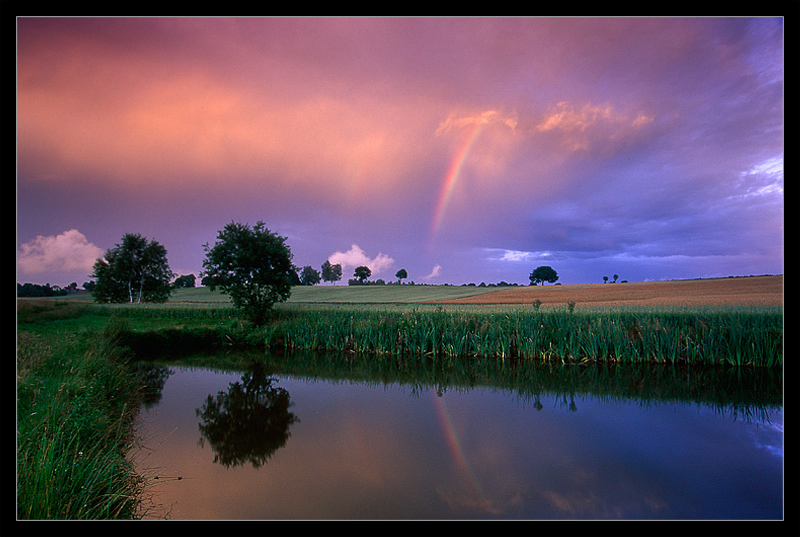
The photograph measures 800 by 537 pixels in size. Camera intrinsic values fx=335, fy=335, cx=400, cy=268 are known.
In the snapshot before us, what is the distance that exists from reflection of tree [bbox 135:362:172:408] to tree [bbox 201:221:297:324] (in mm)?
5853

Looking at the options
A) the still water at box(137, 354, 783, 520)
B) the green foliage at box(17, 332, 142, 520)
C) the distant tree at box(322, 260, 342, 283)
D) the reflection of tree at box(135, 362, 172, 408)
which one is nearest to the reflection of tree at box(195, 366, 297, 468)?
the still water at box(137, 354, 783, 520)

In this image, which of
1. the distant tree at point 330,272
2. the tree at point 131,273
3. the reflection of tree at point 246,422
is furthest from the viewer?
the distant tree at point 330,272

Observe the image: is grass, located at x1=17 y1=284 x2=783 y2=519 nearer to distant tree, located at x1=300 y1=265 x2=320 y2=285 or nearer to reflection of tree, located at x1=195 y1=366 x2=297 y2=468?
reflection of tree, located at x1=195 y1=366 x2=297 y2=468

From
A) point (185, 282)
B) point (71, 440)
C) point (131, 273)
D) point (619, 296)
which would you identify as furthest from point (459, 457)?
point (185, 282)

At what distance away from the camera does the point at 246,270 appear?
18047mm

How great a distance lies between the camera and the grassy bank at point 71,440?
2623mm

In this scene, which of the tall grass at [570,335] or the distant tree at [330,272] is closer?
the tall grass at [570,335]

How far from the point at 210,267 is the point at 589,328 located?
17867mm

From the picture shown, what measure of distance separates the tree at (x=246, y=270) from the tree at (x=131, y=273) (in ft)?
79.0

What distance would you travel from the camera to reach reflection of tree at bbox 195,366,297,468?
505cm

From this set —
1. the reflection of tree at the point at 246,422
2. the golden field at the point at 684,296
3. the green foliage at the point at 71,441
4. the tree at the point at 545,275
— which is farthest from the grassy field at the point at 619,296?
the tree at the point at 545,275

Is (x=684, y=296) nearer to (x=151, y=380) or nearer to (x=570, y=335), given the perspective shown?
(x=570, y=335)

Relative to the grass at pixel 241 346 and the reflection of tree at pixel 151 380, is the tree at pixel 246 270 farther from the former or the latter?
the reflection of tree at pixel 151 380
